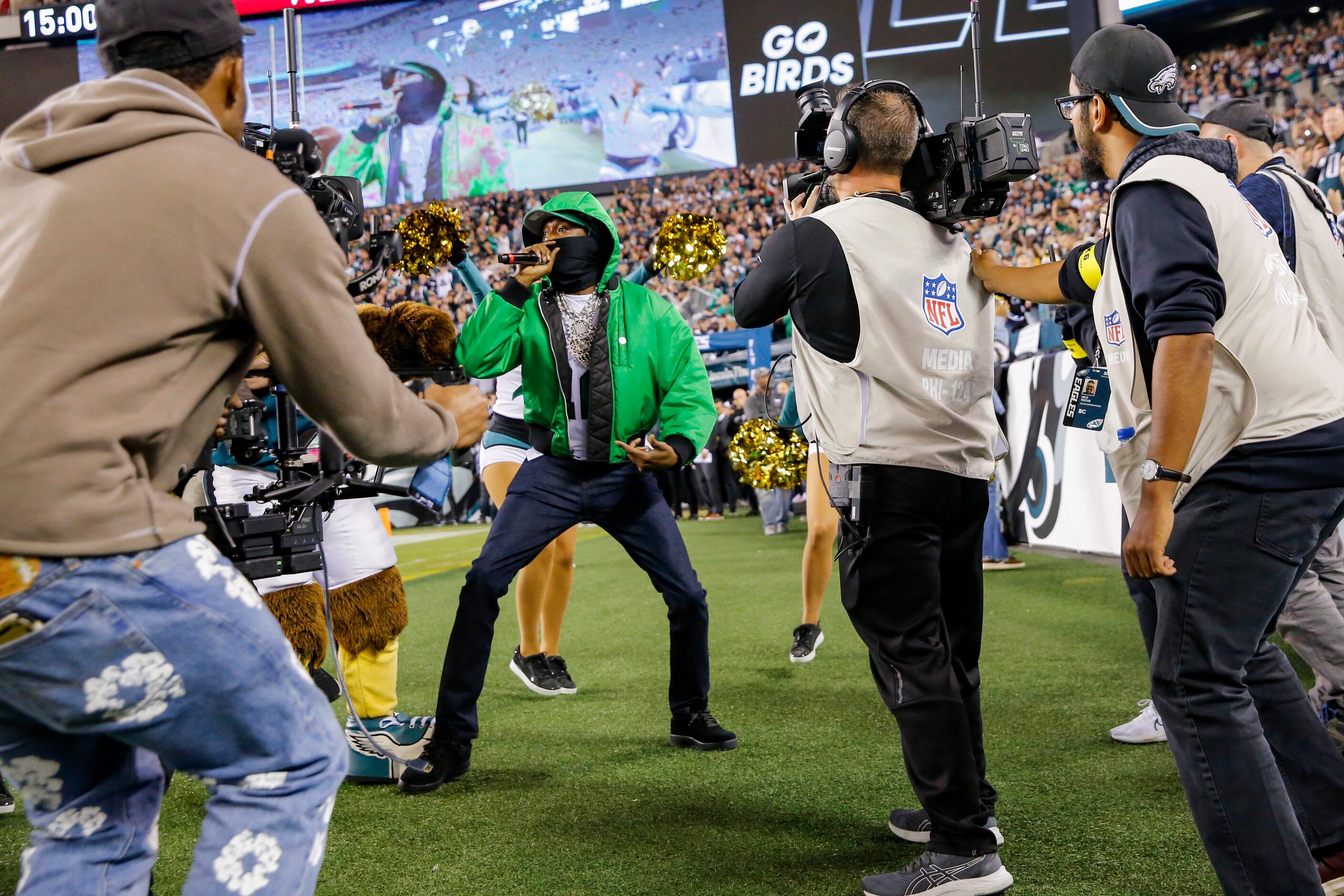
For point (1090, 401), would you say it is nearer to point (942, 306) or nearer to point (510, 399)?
point (942, 306)

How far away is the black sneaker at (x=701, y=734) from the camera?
432cm

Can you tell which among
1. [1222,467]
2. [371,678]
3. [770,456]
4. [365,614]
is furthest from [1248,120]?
[371,678]

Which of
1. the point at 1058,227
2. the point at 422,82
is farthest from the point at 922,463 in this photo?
the point at 422,82

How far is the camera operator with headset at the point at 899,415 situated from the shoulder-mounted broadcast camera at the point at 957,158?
2 cm

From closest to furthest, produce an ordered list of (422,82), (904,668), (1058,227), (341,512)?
(904,668), (341,512), (1058,227), (422,82)

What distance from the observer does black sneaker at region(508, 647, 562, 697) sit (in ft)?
18.1

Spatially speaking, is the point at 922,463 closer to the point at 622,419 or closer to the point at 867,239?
the point at 867,239

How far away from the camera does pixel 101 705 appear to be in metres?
1.52

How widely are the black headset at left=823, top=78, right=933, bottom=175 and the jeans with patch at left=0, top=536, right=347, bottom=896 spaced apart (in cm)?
199

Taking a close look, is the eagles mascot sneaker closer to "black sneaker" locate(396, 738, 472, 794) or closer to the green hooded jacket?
"black sneaker" locate(396, 738, 472, 794)

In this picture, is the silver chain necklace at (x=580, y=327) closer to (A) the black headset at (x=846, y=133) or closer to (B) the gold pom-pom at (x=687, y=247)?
(B) the gold pom-pom at (x=687, y=247)

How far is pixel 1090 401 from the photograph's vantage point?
3092mm

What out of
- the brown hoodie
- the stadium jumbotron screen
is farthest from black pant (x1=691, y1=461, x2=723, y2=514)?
the brown hoodie

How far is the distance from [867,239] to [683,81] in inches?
914
